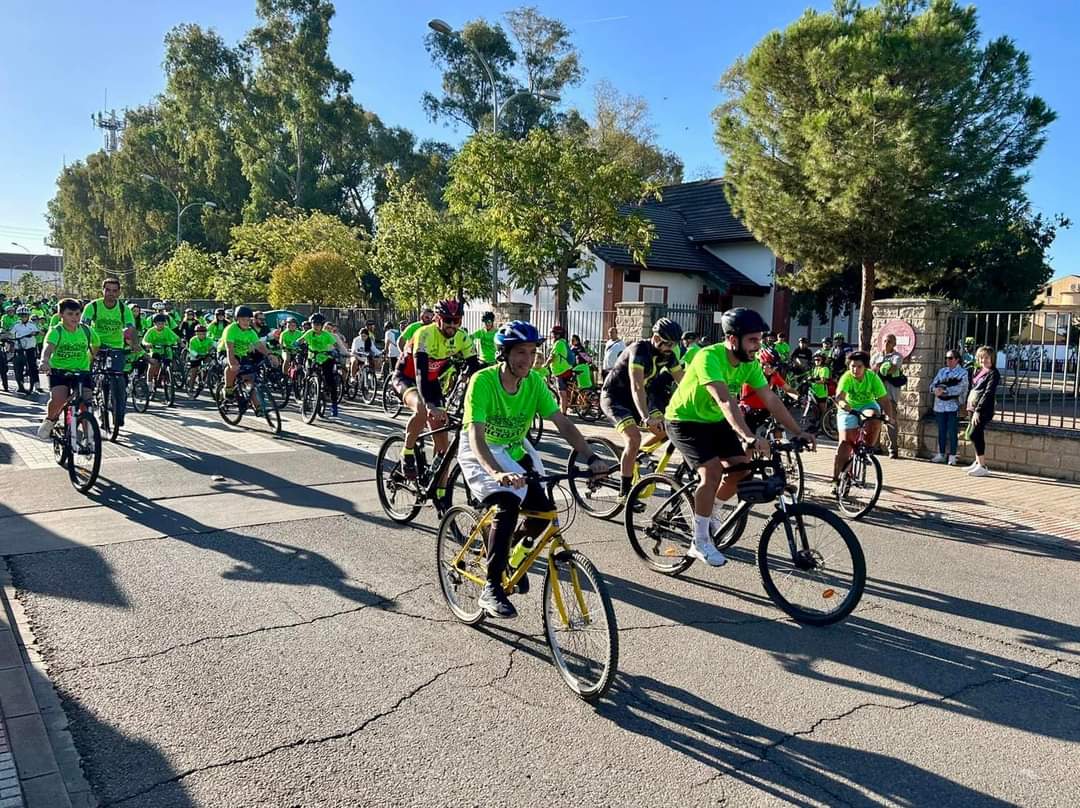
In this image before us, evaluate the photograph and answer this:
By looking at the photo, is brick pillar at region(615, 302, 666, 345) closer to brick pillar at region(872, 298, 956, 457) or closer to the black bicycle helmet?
brick pillar at region(872, 298, 956, 457)

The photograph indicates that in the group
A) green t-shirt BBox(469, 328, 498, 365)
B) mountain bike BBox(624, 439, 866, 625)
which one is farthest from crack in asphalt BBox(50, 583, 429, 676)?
green t-shirt BBox(469, 328, 498, 365)

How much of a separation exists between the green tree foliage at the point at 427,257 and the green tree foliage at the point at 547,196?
3181 millimetres

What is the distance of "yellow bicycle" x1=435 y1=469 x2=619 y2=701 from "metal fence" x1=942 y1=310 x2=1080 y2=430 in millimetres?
8658

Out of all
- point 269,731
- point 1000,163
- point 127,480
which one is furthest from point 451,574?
point 1000,163

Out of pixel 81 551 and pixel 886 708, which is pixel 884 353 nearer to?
pixel 886 708

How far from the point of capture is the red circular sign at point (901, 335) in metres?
12.0

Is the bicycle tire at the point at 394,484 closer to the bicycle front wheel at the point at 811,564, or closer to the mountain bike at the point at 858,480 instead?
the bicycle front wheel at the point at 811,564

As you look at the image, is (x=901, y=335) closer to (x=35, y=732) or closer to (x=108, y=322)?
(x=108, y=322)

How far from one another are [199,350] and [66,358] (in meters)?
8.09

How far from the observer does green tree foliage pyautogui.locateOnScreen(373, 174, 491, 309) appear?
78.1ft

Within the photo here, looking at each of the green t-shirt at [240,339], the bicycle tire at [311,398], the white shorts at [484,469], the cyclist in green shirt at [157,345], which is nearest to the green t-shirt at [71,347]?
the green t-shirt at [240,339]

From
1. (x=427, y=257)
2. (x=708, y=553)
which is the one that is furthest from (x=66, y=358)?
(x=427, y=257)

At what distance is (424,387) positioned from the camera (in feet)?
25.8

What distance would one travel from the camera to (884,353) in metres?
12.2
